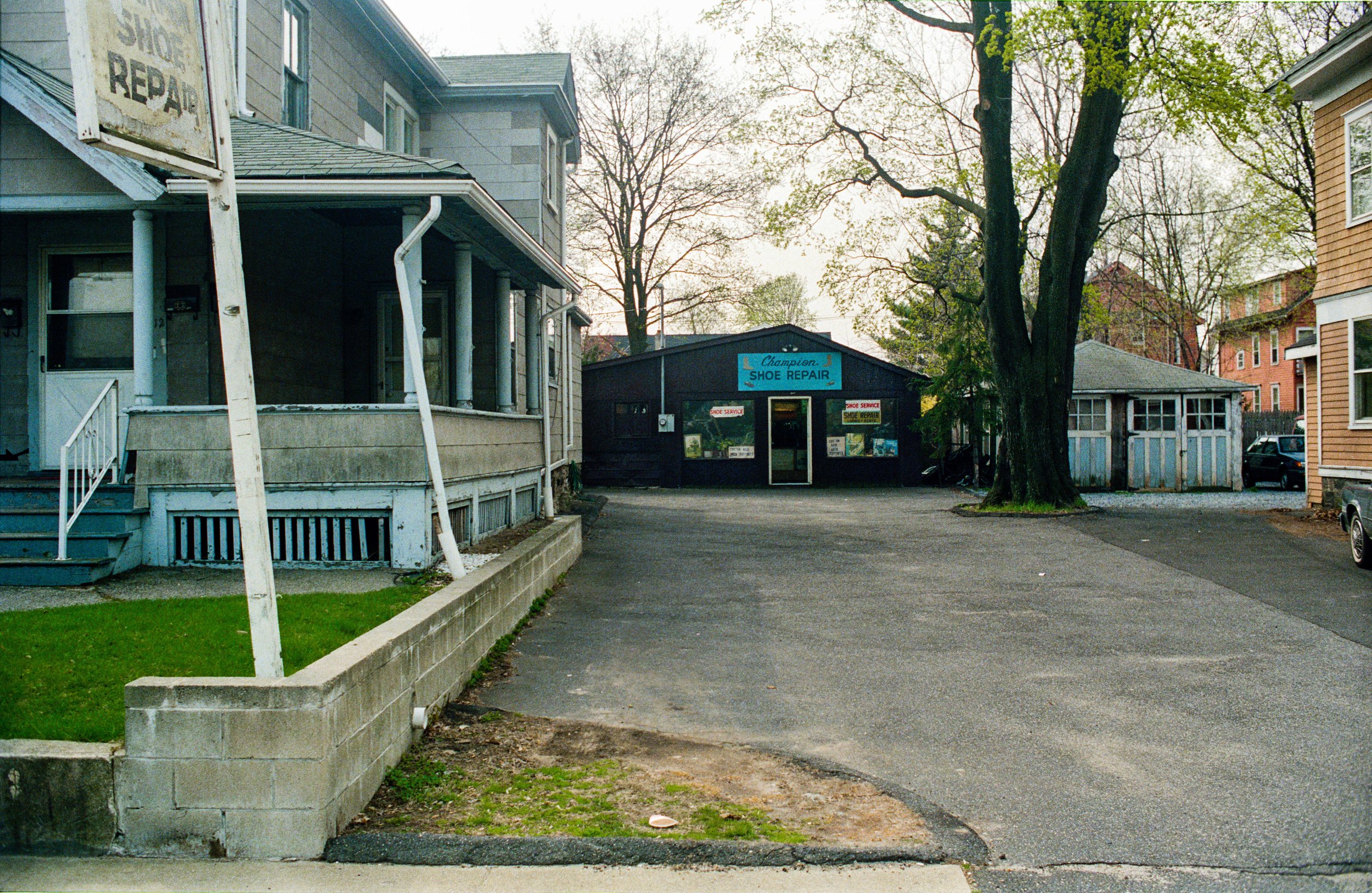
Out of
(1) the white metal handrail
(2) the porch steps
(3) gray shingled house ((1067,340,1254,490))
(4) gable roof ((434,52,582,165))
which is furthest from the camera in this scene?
(3) gray shingled house ((1067,340,1254,490))

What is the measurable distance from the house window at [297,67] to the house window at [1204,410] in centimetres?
2100

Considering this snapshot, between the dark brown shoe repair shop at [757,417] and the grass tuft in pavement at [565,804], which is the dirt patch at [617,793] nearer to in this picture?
the grass tuft in pavement at [565,804]

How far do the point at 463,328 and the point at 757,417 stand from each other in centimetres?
1852

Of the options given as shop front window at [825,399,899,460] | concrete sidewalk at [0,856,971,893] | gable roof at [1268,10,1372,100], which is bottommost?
concrete sidewalk at [0,856,971,893]

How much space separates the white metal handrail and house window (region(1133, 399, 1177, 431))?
22297 mm

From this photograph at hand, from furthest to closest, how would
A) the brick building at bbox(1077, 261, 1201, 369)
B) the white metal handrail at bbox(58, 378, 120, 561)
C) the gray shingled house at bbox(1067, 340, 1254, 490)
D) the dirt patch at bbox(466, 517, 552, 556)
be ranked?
the brick building at bbox(1077, 261, 1201, 369)
the gray shingled house at bbox(1067, 340, 1254, 490)
the dirt patch at bbox(466, 517, 552, 556)
the white metal handrail at bbox(58, 378, 120, 561)

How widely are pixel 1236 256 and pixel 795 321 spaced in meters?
27.6

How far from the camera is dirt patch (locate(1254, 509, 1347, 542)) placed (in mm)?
14727

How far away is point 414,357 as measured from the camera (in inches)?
329

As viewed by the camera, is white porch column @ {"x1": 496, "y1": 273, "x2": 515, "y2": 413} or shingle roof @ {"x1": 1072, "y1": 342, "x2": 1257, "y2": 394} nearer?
white porch column @ {"x1": 496, "y1": 273, "x2": 515, "y2": 413}

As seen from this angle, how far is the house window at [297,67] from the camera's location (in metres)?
12.8

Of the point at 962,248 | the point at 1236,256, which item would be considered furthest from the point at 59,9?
the point at 1236,256

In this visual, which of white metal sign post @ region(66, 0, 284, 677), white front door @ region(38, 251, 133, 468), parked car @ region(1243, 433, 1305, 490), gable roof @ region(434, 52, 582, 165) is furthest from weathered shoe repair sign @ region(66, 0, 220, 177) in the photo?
parked car @ region(1243, 433, 1305, 490)

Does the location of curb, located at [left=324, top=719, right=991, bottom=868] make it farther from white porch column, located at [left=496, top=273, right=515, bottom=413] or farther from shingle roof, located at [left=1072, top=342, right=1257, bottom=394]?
shingle roof, located at [left=1072, top=342, right=1257, bottom=394]
